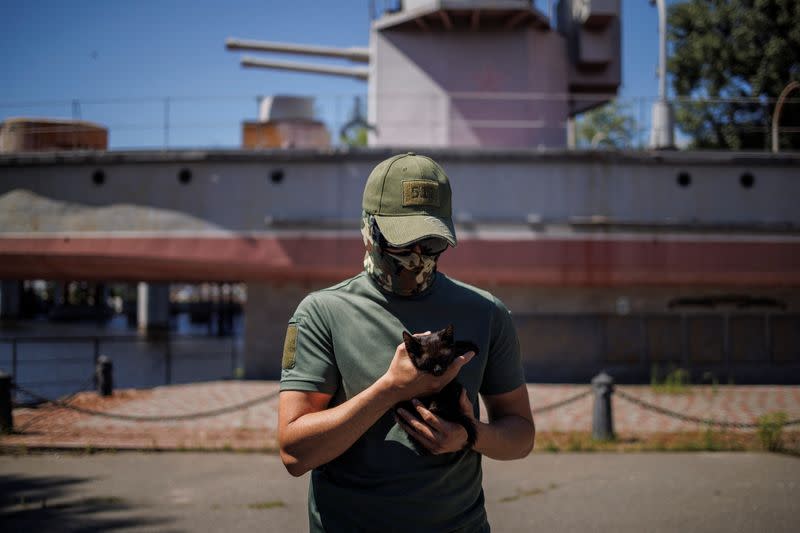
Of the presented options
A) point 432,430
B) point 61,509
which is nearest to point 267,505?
point 61,509

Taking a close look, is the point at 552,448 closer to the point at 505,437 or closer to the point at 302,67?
the point at 505,437

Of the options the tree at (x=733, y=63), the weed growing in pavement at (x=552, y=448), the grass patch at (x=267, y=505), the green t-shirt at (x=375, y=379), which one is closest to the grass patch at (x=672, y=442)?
the weed growing in pavement at (x=552, y=448)

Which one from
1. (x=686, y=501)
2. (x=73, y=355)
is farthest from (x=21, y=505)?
(x=73, y=355)

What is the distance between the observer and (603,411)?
27.0 ft

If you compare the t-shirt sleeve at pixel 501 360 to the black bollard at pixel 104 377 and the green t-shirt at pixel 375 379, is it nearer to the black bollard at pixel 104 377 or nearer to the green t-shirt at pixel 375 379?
the green t-shirt at pixel 375 379

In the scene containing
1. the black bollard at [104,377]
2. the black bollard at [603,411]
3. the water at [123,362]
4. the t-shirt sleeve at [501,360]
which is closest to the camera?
the t-shirt sleeve at [501,360]

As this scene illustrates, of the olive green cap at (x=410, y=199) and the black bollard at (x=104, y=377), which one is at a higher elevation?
the olive green cap at (x=410, y=199)

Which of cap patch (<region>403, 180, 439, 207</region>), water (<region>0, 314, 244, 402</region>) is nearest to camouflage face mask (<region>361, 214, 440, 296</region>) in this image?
cap patch (<region>403, 180, 439, 207</region>)

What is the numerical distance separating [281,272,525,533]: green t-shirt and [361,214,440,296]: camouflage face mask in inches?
1.4

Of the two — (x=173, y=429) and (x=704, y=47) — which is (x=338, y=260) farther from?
(x=704, y=47)

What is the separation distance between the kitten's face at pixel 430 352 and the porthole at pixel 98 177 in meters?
13.3

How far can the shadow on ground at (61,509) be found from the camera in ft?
17.9

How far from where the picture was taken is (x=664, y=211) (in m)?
13.1

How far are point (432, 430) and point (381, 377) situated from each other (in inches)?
8.2
